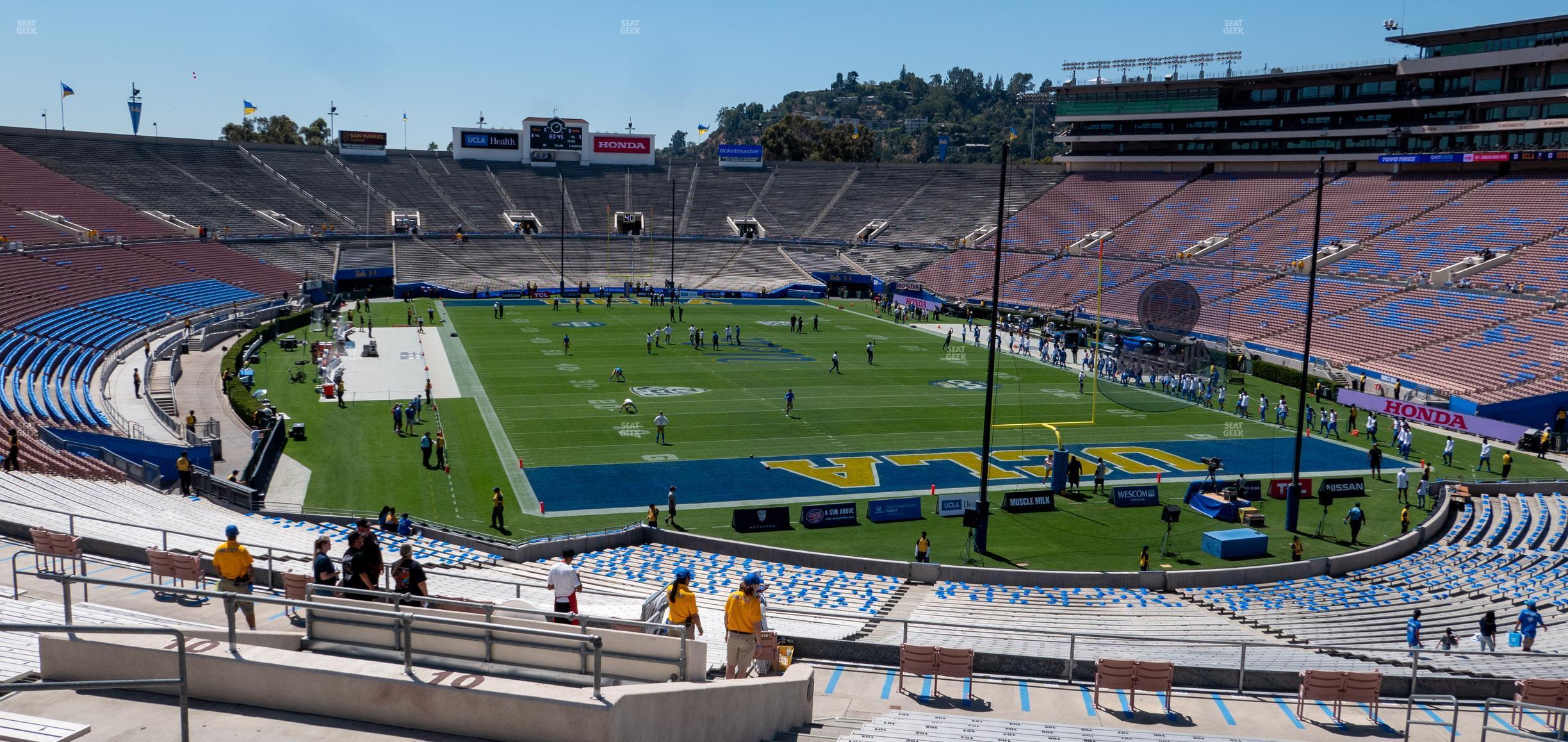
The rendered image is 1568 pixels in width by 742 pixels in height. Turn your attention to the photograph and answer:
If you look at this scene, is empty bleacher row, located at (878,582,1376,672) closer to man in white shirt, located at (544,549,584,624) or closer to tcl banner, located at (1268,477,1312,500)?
man in white shirt, located at (544,549,584,624)

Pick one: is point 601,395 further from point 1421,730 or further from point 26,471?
point 1421,730

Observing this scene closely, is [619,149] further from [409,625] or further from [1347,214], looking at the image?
[409,625]

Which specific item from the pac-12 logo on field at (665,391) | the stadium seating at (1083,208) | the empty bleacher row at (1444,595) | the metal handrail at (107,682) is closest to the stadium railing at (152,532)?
the metal handrail at (107,682)

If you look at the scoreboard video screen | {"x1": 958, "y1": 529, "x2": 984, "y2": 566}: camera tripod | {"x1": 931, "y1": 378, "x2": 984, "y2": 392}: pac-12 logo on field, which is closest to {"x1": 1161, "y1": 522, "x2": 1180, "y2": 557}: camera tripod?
{"x1": 958, "y1": 529, "x2": 984, "y2": 566}: camera tripod

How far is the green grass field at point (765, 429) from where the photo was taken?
26469 millimetres

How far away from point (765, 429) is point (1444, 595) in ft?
65.8

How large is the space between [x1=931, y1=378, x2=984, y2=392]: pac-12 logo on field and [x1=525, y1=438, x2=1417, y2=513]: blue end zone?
30.1ft

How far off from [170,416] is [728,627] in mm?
28203

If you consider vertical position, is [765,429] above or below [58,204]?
below

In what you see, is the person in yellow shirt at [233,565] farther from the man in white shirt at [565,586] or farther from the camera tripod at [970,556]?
the camera tripod at [970,556]

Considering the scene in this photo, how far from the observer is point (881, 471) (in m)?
31.9

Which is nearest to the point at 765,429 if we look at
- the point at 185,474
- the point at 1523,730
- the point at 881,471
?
the point at 881,471

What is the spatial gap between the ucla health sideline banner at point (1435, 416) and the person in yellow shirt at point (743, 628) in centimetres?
3604

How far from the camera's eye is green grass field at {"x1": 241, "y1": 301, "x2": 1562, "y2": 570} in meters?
26.5
